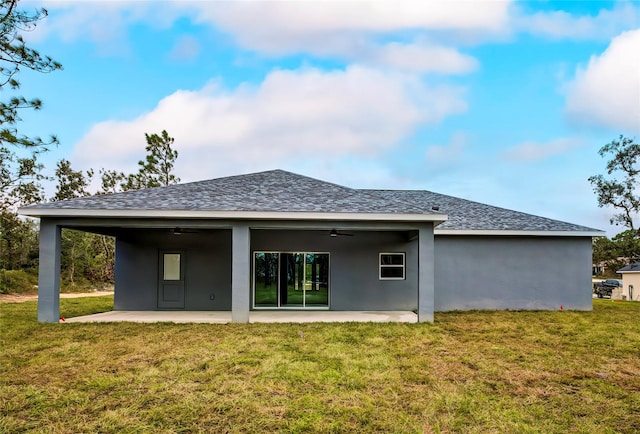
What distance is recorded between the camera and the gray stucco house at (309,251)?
10609mm

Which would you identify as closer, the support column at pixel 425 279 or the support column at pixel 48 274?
the support column at pixel 48 274

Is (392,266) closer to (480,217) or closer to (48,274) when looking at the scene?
(480,217)

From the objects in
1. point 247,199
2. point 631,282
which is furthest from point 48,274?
point 631,282

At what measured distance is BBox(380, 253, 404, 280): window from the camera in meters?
13.6

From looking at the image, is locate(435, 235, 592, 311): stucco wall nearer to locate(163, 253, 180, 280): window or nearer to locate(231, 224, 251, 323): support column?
locate(231, 224, 251, 323): support column

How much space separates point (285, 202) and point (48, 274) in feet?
20.3

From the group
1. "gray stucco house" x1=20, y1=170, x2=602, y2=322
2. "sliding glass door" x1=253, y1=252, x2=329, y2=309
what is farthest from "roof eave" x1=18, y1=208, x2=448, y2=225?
"sliding glass door" x1=253, y1=252, x2=329, y2=309

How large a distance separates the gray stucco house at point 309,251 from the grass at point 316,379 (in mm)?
2349

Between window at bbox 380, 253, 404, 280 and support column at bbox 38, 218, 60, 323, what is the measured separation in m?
9.21

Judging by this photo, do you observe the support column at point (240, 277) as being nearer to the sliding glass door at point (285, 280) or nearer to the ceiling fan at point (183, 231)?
the sliding glass door at point (285, 280)

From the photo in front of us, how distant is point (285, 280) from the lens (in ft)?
43.5

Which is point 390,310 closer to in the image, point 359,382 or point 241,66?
point 359,382

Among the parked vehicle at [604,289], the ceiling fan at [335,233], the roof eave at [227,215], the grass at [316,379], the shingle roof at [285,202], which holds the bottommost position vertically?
the parked vehicle at [604,289]

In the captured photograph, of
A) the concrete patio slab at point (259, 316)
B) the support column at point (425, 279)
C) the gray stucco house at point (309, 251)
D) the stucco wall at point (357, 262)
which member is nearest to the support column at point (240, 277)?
the gray stucco house at point (309, 251)
